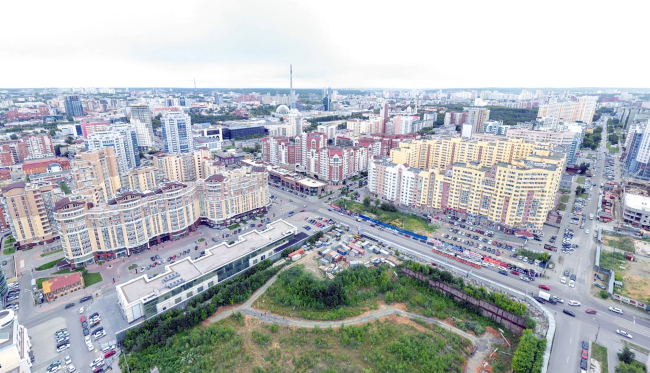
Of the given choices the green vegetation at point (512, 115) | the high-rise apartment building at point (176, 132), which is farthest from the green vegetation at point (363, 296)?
the green vegetation at point (512, 115)

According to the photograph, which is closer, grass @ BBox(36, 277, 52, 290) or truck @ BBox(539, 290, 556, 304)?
truck @ BBox(539, 290, 556, 304)

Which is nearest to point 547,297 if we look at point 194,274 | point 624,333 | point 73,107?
point 624,333

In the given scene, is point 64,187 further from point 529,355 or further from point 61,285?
point 529,355

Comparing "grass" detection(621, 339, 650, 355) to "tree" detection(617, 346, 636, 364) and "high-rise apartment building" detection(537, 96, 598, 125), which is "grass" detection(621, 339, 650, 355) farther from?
"high-rise apartment building" detection(537, 96, 598, 125)

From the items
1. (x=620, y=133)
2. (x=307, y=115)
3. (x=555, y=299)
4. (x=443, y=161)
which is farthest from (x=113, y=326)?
(x=620, y=133)

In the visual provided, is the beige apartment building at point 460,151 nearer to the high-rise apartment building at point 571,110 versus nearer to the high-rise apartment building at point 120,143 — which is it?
the high-rise apartment building at point 120,143

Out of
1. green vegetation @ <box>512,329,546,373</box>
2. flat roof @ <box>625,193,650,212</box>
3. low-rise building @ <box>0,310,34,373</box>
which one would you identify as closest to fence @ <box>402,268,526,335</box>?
green vegetation @ <box>512,329,546,373</box>
